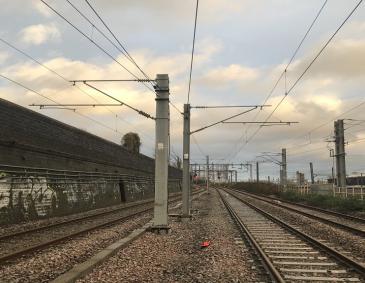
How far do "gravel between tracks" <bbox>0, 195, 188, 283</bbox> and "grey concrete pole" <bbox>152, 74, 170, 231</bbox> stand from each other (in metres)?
1.92

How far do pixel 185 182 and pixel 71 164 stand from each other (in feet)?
29.7

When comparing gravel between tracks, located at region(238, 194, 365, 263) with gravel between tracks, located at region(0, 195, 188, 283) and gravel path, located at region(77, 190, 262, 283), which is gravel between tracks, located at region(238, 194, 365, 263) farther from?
gravel between tracks, located at region(0, 195, 188, 283)

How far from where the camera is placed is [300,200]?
5353 cm

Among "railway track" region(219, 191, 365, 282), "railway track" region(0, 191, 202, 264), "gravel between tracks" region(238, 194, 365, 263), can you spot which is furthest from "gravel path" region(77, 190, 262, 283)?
"gravel between tracks" region(238, 194, 365, 263)

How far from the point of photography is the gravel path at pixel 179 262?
9977 millimetres

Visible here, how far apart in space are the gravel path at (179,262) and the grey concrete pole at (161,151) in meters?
1.05

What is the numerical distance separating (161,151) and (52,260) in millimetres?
7387

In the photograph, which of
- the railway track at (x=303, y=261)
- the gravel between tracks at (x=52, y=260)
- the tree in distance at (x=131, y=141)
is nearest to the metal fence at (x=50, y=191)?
the gravel between tracks at (x=52, y=260)

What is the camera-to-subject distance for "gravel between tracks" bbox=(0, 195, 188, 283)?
978 centimetres

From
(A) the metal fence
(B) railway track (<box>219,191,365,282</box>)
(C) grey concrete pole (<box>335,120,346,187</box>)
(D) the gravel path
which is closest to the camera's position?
(D) the gravel path

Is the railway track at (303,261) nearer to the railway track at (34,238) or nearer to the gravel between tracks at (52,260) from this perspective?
the gravel between tracks at (52,260)

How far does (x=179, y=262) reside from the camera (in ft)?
38.8

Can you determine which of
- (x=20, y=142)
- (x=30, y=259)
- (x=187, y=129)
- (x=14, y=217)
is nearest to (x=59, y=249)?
(x=30, y=259)

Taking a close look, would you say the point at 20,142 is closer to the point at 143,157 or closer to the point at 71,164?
the point at 71,164
